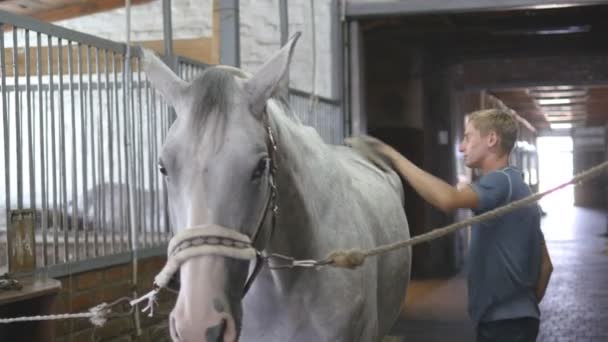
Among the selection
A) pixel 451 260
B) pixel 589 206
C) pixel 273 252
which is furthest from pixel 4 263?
pixel 589 206

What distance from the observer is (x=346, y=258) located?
80.7 inches

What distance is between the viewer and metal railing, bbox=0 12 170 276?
2.95 metres

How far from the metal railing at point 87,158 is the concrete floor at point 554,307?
262cm

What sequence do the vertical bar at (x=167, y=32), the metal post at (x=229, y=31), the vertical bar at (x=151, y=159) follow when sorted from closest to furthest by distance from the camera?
the vertical bar at (x=151, y=159) < the metal post at (x=229, y=31) < the vertical bar at (x=167, y=32)

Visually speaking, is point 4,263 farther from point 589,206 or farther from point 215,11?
point 589,206

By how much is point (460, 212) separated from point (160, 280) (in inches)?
337

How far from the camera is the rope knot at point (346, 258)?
6.72 feet

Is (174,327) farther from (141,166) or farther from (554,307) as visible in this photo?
(554,307)

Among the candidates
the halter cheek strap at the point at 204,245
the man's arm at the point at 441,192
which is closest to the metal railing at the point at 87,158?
the man's arm at the point at 441,192

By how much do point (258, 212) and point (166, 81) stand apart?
40cm

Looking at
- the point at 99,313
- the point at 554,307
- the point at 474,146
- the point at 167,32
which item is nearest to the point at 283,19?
the point at 167,32

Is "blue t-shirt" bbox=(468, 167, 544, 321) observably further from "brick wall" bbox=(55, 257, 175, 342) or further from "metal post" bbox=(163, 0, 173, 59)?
"metal post" bbox=(163, 0, 173, 59)

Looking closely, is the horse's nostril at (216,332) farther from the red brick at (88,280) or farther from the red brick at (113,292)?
the red brick at (113,292)

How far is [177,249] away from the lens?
1694mm
